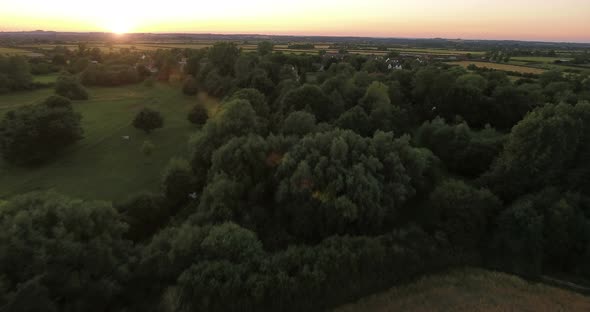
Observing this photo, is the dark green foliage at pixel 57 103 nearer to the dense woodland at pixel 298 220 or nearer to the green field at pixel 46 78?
the dense woodland at pixel 298 220

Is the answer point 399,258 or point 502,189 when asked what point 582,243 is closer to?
point 502,189

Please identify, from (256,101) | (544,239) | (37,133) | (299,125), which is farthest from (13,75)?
(544,239)

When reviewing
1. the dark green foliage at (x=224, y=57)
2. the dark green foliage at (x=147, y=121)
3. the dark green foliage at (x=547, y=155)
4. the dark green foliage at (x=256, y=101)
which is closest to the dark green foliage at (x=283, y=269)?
the dark green foliage at (x=547, y=155)

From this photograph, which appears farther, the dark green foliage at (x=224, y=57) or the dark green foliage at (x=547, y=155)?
the dark green foliage at (x=224, y=57)

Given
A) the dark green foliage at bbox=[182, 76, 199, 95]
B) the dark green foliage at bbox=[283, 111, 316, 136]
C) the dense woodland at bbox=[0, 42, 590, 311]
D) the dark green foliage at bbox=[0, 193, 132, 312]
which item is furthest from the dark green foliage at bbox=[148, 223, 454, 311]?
the dark green foliage at bbox=[182, 76, 199, 95]

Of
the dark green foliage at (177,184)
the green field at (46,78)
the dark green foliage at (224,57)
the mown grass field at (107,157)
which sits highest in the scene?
the dark green foliage at (224,57)
